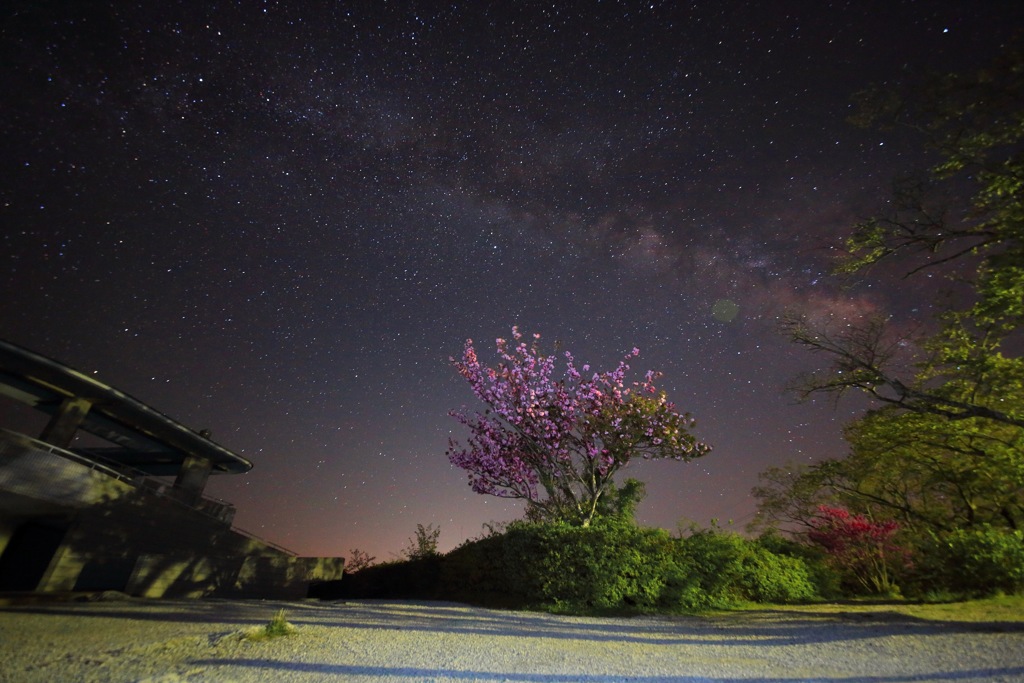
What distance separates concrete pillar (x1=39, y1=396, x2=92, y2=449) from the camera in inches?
606

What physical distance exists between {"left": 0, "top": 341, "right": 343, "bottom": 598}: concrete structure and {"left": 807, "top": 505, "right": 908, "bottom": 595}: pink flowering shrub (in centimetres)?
2083

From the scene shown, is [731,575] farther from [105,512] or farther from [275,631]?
[105,512]

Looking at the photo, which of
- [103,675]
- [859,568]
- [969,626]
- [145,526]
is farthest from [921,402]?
[145,526]

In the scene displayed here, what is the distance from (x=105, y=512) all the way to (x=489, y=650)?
14.5 meters

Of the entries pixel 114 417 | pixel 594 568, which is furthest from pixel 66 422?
pixel 594 568

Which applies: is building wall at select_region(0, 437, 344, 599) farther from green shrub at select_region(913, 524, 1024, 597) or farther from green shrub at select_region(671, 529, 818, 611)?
green shrub at select_region(913, 524, 1024, 597)

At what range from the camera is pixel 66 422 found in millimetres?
15922

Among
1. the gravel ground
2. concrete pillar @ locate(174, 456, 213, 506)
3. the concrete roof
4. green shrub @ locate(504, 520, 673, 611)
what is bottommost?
the gravel ground

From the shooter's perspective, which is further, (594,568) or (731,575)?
(731,575)

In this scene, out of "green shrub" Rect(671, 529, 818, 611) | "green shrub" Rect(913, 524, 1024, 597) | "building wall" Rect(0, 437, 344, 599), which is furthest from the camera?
"building wall" Rect(0, 437, 344, 599)

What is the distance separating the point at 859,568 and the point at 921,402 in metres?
6.97

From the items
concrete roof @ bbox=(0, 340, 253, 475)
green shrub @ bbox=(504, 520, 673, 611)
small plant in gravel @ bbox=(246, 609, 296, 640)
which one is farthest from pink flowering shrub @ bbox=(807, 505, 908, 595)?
concrete roof @ bbox=(0, 340, 253, 475)

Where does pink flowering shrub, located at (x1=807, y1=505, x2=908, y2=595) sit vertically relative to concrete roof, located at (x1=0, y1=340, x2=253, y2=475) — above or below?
below

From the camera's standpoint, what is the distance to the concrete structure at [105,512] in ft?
41.9
